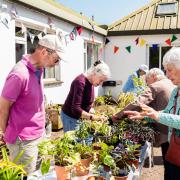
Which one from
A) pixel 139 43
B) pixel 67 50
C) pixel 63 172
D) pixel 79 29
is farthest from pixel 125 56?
pixel 63 172

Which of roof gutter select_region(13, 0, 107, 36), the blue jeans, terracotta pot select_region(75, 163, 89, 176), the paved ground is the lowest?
the paved ground

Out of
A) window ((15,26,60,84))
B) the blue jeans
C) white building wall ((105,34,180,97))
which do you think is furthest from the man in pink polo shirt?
white building wall ((105,34,180,97))

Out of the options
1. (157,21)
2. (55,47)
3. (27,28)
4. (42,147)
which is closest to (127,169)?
(42,147)

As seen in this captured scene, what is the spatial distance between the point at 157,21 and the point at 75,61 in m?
4.11

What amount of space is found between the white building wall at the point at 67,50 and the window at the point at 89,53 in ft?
0.85

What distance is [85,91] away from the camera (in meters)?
3.50

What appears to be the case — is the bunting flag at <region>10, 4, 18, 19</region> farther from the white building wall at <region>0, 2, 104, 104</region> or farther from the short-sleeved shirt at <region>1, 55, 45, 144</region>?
the short-sleeved shirt at <region>1, 55, 45, 144</region>

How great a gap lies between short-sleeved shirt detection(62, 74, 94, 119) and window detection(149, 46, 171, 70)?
879cm

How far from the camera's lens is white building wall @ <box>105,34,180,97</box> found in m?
11.9

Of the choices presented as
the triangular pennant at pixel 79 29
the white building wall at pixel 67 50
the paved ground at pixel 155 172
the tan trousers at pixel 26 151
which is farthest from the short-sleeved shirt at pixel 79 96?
Answer: the triangular pennant at pixel 79 29

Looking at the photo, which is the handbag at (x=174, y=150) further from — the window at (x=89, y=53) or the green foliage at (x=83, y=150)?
the window at (x=89, y=53)

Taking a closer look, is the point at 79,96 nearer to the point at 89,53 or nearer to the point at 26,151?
the point at 26,151

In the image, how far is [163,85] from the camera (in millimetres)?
3549

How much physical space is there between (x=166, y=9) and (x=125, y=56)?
2.51 m
